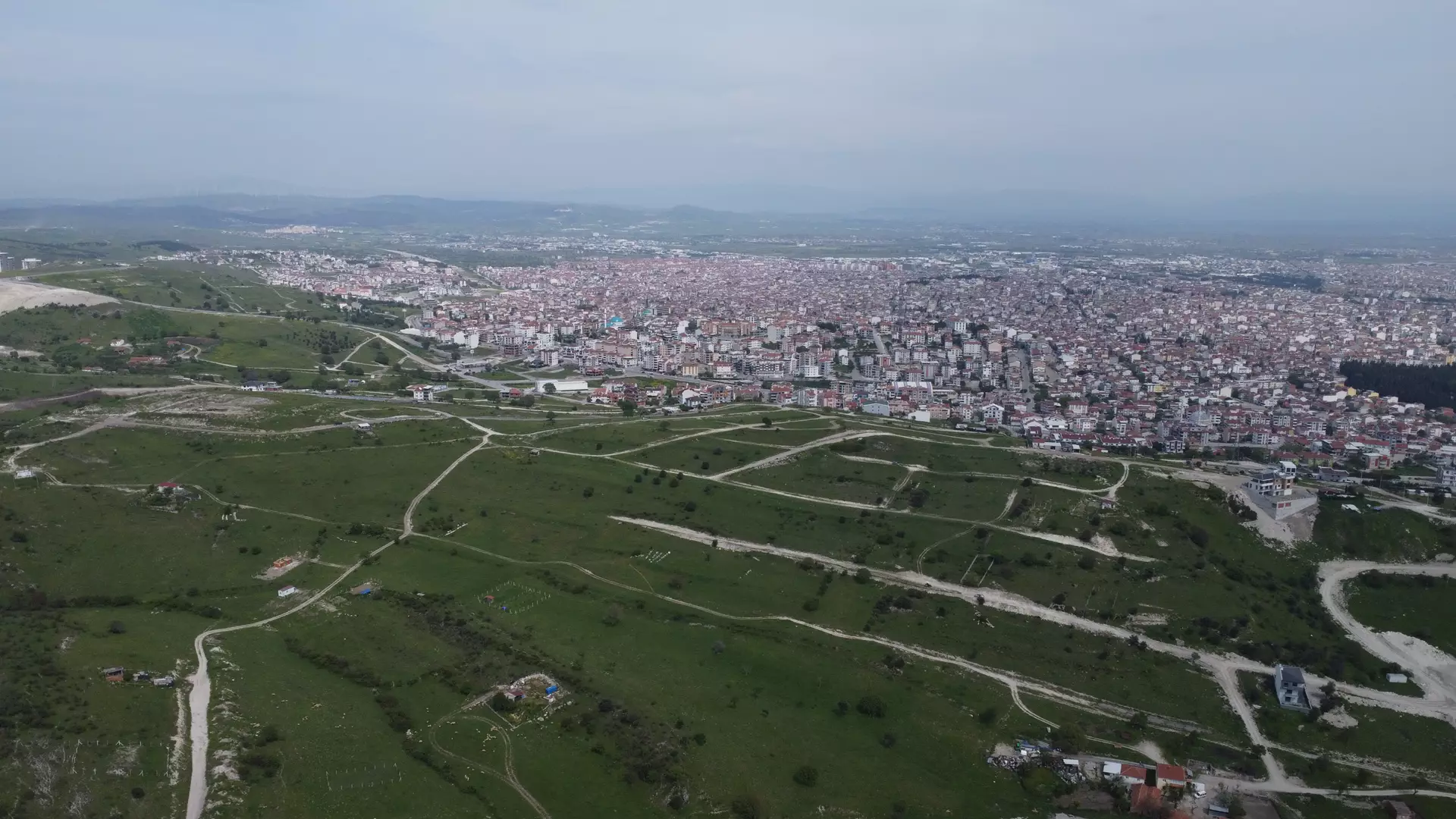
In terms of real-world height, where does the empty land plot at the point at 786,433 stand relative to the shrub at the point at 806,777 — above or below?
above

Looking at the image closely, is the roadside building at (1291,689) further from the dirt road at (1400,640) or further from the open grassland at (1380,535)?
the open grassland at (1380,535)

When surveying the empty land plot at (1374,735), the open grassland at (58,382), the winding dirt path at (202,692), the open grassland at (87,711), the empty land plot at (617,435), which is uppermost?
the open grassland at (58,382)

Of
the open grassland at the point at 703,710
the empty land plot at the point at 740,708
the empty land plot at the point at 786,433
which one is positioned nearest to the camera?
the open grassland at the point at 703,710

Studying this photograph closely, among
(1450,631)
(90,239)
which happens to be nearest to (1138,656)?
(1450,631)

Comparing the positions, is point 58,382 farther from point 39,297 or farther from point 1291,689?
point 1291,689

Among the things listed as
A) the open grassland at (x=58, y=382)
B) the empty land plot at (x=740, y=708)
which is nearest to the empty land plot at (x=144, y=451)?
the open grassland at (x=58, y=382)

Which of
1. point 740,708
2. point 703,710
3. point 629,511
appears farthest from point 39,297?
point 740,708

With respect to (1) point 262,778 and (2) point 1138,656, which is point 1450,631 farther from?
(1) point 262,778

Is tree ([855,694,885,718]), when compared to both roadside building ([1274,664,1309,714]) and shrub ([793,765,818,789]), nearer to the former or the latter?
shrub ([793,765,818,789])

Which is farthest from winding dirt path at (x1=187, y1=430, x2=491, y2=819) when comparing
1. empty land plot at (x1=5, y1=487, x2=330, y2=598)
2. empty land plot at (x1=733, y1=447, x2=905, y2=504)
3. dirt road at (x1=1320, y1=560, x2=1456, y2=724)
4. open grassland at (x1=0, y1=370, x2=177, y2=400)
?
dirt road at (x1=1320, y1=560, x2=1456, y2=724)
